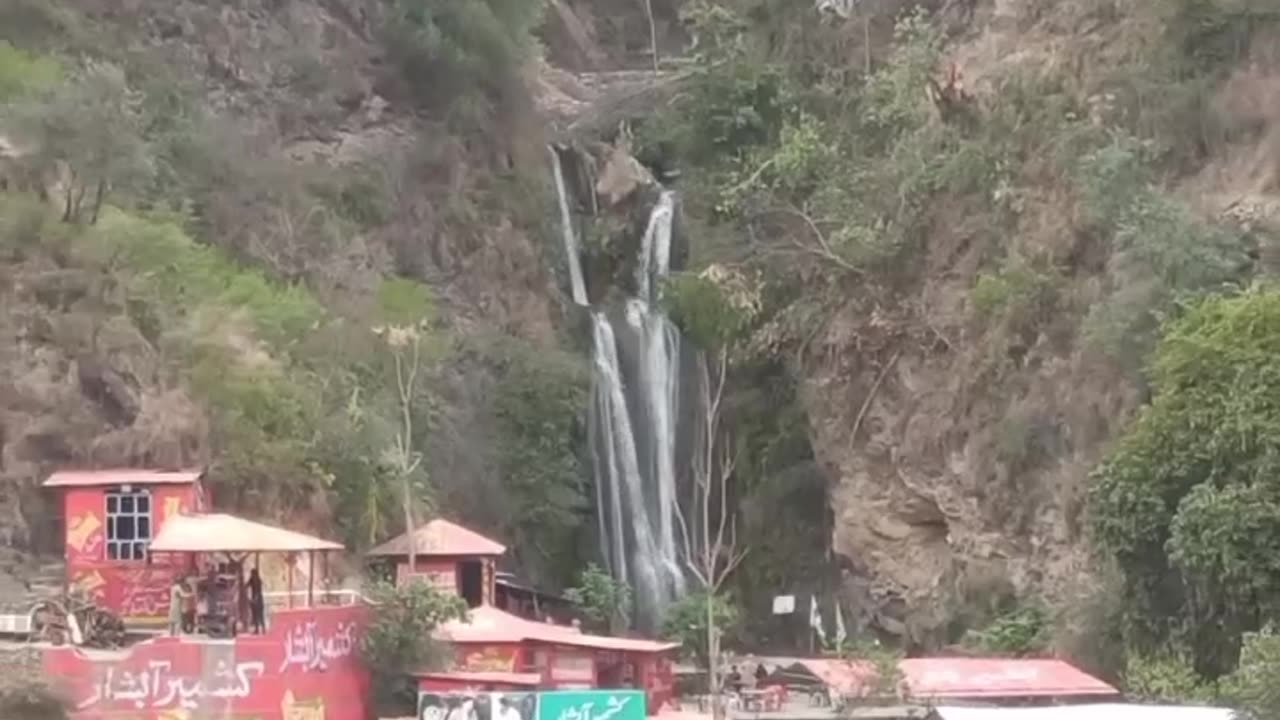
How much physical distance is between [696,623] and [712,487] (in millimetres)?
5837

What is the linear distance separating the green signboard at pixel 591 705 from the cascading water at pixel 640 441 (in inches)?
644

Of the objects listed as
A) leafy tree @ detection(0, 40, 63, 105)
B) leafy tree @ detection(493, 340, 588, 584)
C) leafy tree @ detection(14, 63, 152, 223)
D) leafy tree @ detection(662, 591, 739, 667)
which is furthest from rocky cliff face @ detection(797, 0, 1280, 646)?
leafy tree @ detection(0, 40, 63, 105)

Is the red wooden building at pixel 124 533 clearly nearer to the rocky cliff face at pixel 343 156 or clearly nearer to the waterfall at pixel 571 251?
the rocky cliff face at pixel 343 156

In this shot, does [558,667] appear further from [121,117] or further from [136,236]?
[121,117]

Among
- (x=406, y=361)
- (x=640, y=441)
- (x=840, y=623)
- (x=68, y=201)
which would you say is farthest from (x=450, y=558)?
(x=840, y=623)

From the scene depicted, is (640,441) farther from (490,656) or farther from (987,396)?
(490,656)

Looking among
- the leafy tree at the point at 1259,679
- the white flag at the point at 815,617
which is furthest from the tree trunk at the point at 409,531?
the leafy tree at the point at 1259,679

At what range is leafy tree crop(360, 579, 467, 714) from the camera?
26219mm

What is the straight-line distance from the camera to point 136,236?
102 ft

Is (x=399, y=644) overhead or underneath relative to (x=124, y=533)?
underneath

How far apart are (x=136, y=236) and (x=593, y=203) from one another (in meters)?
18.3

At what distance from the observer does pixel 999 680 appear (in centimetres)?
2614

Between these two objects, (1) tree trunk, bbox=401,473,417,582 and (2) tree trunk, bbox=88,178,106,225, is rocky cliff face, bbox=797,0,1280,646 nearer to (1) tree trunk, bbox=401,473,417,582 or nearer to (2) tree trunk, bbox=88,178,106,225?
(1) tree trunk, bbox=401,473,417,582

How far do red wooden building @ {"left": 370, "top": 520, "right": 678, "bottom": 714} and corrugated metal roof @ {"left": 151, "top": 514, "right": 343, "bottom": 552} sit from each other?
9.76ft
